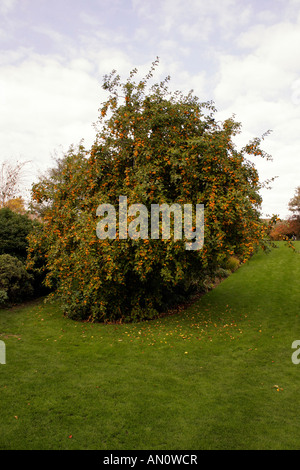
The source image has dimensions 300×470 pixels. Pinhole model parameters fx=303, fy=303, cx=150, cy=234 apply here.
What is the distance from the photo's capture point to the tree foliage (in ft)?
27.9

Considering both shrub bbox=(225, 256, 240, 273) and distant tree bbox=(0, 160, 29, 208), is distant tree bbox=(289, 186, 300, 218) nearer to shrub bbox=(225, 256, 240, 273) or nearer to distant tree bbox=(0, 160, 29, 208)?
shrub bbox=(225, 256, 240, 273)

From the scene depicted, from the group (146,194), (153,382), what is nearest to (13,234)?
(146,194)

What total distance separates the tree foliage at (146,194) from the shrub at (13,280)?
5.75 ft

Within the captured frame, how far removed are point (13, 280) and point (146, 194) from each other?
701 centimetres

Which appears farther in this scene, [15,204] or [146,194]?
[15,204]

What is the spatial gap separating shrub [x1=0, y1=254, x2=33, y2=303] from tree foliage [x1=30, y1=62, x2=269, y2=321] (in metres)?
1.75

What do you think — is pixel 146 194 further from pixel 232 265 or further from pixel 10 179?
pixel 10 179

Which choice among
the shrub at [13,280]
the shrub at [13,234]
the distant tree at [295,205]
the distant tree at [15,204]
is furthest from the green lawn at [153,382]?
the distant tree at [295,205]

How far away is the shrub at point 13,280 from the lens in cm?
1150

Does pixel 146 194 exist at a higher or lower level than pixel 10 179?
lower

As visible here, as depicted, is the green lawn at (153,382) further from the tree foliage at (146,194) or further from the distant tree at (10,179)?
the distant tree at (10,179)

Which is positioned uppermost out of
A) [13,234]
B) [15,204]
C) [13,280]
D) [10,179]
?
[10,179]

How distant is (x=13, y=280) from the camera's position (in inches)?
475

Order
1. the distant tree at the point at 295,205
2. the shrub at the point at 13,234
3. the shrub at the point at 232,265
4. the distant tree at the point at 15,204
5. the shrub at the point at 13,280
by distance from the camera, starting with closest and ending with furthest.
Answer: the shrub at the point at 13,280 → the shrub at the point at 13,234 → the shrub at the point at 232,265 → the distant tree at the point at 15,204 → the distant tree at the point at 295,205
